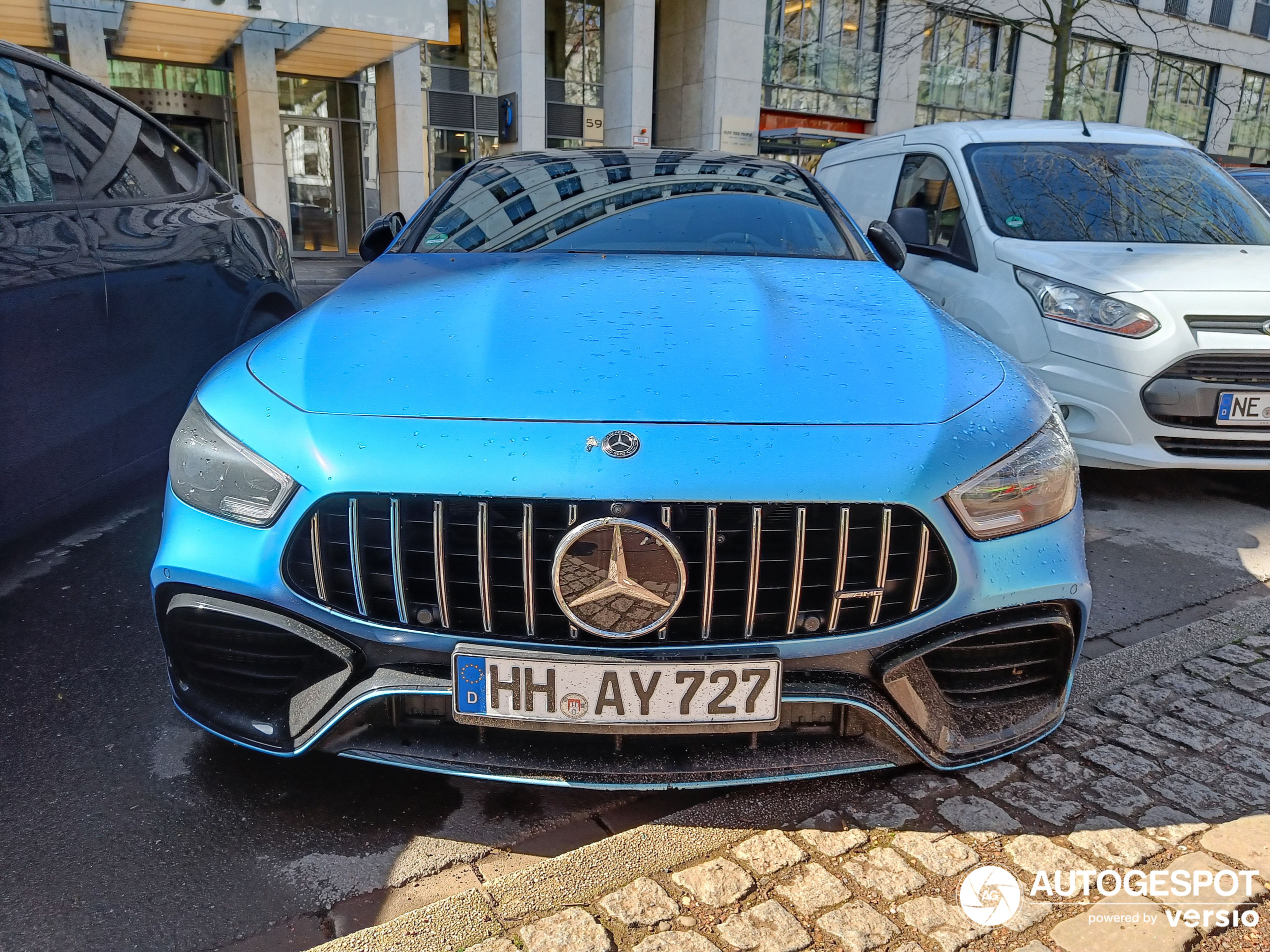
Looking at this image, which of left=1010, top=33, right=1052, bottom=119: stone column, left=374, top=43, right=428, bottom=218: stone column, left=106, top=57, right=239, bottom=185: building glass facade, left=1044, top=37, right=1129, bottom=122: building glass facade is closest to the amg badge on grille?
left=374, top=43, right=428, bottom=218: stone column

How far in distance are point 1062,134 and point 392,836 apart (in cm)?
533

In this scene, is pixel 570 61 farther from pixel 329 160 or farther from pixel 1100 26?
pixel 1100 26

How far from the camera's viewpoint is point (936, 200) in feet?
18.0

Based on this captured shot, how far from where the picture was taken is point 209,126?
1797 centimetres

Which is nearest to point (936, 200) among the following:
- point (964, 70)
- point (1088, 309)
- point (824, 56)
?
point (1088, 309)

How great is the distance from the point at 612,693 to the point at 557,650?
13 centimetres

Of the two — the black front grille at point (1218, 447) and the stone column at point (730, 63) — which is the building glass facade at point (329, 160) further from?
the black front grille at point (1218, 447)

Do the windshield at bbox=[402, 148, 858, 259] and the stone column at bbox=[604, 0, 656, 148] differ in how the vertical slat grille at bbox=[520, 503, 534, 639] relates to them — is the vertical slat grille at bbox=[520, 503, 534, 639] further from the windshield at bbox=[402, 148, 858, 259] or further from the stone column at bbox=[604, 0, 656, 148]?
A: the stone column at bbox=[604, 0, 656, 148]

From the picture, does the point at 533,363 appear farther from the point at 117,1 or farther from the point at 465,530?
the point at 117,1

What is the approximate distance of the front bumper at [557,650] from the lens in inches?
69.8

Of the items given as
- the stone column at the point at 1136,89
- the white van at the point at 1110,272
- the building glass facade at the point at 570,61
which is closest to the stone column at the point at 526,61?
the building glass facade at the point at 570,61

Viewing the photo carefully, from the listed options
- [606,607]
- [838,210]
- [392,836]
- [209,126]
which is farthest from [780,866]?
[209,126]

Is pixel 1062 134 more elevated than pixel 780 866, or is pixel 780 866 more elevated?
pixel 1062 134

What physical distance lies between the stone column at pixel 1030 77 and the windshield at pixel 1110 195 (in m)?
21.8
